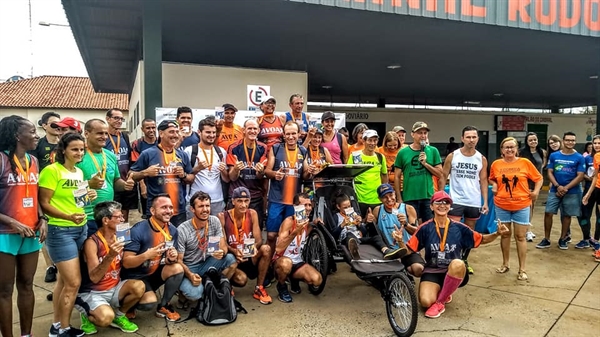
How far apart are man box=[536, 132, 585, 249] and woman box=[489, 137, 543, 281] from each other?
4.95 ft

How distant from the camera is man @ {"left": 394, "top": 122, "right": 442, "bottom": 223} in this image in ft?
16.4

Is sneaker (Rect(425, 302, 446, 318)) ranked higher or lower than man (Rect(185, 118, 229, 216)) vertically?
lower

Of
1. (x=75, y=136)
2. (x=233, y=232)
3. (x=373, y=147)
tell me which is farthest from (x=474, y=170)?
(x=75, y=136)

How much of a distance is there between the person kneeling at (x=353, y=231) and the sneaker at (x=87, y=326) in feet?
7.54

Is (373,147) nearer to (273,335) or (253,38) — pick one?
(273,335)

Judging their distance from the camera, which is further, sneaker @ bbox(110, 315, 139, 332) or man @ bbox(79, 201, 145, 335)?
sneaker @ bbox(110, 315, 139, 332)

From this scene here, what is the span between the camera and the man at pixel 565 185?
602 cm

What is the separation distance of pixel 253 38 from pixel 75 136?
6727 mm

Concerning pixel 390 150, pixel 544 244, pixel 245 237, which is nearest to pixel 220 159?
pixel 245 237

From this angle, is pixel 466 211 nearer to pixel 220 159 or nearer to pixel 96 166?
pixel 220 159

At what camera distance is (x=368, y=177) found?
5.09 meters

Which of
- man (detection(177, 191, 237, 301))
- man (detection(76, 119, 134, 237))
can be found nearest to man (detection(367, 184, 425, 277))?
man (detection(177, 191, 237, 301))

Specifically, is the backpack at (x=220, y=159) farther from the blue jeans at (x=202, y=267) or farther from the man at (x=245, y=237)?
the blue jeans at (x=202, y=267)

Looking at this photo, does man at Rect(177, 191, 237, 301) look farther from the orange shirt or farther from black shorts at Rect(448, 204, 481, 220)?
the orange shirt
